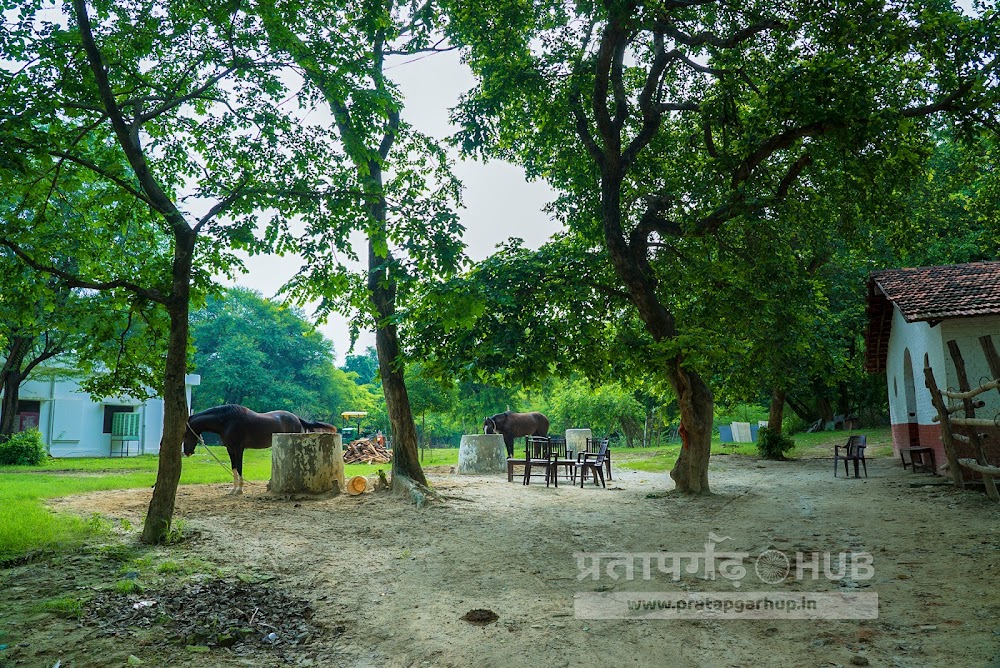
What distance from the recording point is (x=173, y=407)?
8359mm

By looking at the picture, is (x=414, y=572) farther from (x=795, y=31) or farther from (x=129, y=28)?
(x=795, y=31)

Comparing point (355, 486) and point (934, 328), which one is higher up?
point (934, 328)

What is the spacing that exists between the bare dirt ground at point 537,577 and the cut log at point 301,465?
47 centimetres

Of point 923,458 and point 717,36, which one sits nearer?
point 717,36

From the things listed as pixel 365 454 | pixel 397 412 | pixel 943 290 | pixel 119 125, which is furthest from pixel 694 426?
pixel 365 454

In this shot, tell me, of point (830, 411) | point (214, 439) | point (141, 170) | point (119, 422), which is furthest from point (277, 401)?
point (141, 170)

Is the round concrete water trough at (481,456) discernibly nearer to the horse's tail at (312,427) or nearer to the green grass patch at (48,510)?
the horse's tail at (312,427)

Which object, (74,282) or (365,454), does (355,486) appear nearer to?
(74,282)

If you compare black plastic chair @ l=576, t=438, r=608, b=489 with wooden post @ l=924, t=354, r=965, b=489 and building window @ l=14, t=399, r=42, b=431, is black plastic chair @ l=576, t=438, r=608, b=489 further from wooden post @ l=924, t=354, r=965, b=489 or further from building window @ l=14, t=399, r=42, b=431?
building window @ l=14, t=399, r=42, b=431

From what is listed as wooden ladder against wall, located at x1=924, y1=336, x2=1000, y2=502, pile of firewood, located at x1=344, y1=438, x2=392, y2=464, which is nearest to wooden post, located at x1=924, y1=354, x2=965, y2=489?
wooden ladder against wall, located at x1=924, y1=336, x2=1000, y2=502

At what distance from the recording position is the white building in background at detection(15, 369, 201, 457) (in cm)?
3122

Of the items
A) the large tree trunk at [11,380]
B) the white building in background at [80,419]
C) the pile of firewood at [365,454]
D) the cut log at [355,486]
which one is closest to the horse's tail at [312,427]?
the cut log at [355,486]

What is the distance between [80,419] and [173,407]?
29.7m

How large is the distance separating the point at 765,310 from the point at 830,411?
80.3 feet
